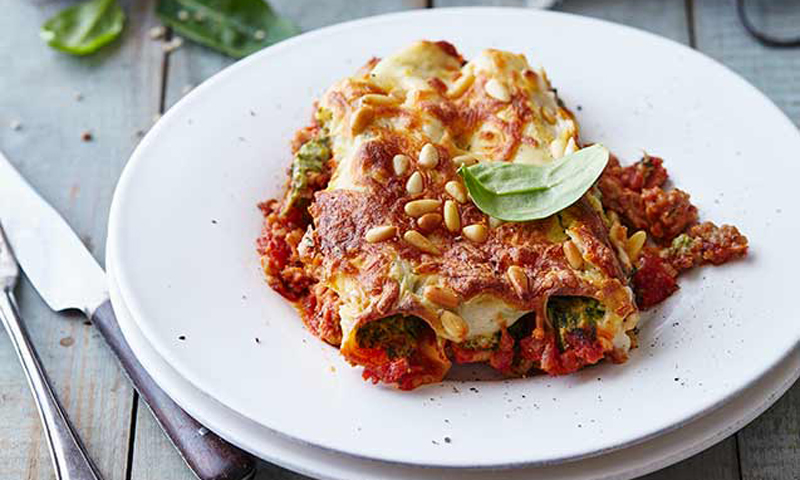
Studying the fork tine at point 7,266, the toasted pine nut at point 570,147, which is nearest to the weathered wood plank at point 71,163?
the fork tine at point 7,266

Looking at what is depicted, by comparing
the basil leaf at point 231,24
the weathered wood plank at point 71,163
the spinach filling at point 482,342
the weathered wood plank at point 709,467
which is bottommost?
the weathered wood plank at point 71,163

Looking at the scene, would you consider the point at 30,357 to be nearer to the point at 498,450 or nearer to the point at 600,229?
the point at 498,450

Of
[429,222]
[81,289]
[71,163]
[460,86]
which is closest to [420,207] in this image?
[429,222]

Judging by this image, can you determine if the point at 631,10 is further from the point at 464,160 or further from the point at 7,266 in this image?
the point at 7,266

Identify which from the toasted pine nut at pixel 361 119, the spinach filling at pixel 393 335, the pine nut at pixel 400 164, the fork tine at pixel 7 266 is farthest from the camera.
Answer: the fork tine at pixel 7 266

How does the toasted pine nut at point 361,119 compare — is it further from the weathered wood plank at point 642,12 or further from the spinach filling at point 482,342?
the weathered wood plank at point 642,12

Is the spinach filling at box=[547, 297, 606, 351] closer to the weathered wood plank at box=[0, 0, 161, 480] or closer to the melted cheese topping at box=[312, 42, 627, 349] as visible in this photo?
the melted cheese topping at box=[312, 42, 627, 349]

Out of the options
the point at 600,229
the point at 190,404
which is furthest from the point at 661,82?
the point at 190,404

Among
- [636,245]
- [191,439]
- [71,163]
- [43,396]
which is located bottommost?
[71,163]
